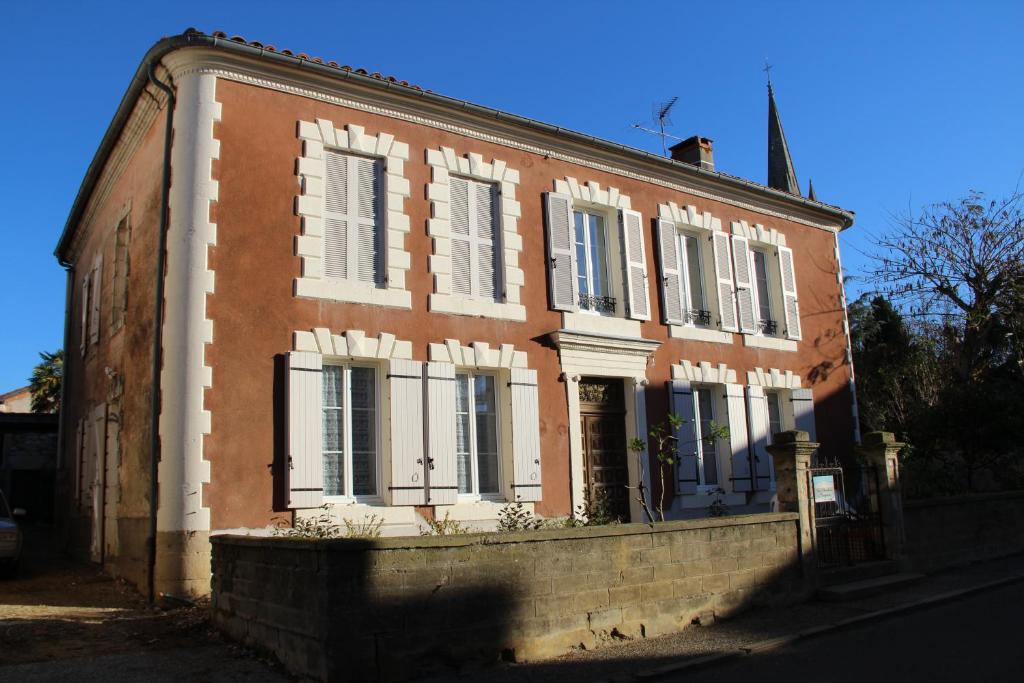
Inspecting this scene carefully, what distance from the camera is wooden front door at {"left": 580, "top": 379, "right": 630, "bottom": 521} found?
1202 centimetres

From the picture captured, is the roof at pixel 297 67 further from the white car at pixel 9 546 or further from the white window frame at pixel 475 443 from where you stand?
the white car at pixel 9 546

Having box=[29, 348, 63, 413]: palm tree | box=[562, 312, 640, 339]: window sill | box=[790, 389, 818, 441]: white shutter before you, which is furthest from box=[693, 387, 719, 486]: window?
box=[29, 348, 63, 413]: palm tree

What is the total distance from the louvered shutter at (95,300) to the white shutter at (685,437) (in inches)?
341

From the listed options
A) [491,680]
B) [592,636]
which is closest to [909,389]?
[592,636]

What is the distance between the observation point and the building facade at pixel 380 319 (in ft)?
30.2

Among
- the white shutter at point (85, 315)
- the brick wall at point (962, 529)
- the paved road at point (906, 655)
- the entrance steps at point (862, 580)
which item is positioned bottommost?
the paved road at point (906, 655)

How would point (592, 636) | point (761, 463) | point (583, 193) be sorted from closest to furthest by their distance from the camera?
1. point (592, 636)
2. point (583, 193)
3. point (761, 463)

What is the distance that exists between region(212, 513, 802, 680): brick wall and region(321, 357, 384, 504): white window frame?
243 centimetres

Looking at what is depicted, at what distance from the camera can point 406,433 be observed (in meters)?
10.0

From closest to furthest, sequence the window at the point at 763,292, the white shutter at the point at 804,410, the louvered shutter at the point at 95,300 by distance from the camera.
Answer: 1. the louvered shutter at the point at 95,300
2. the white shutter at the point at 804,410
3. the window at the point at 763,292

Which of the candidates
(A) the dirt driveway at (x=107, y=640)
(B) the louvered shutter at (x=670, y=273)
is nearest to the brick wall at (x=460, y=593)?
(A) the dirt driveway at (x=107, y=640)

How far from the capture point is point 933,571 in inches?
425

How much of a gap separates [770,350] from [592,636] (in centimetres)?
887

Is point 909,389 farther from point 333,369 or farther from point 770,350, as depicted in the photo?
point 333,369
